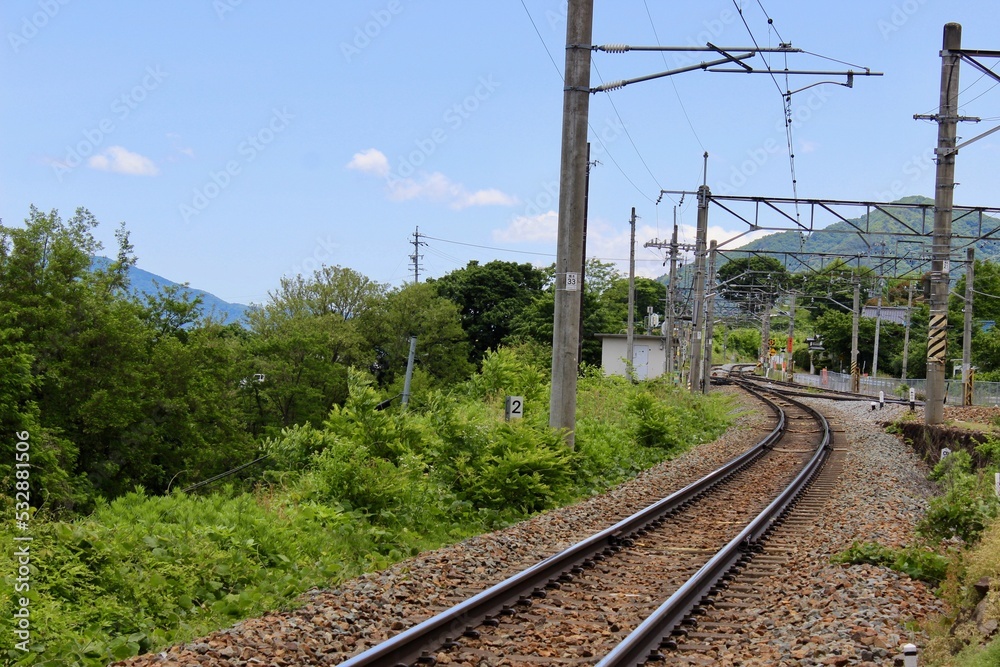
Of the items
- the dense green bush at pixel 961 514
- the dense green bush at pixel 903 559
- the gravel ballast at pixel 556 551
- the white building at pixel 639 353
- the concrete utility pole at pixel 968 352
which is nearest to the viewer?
the gravel ballast at pixel 556 551

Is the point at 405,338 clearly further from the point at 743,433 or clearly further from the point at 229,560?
the point at 229,560

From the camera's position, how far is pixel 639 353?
204 ft

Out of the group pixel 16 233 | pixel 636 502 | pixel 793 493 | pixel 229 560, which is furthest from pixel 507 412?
pixel 16 233

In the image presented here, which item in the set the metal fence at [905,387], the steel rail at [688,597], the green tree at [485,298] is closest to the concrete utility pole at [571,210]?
the steel rail at [688,597]

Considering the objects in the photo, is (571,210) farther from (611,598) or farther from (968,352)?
(968,352)

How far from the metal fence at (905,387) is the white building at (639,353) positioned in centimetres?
1265

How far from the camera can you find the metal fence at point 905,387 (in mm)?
36312

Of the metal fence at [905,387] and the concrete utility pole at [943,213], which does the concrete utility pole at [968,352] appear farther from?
the concrete utility pole at [943,213]

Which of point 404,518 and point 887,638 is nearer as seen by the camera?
point 887,638

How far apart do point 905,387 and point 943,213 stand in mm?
26585

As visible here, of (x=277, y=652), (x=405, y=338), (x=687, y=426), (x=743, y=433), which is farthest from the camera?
(x=405, y=338)

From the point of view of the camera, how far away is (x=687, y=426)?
27016 millimetres

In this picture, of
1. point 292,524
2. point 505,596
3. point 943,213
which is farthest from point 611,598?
point 943,213

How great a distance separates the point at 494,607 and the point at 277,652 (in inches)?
80.4
